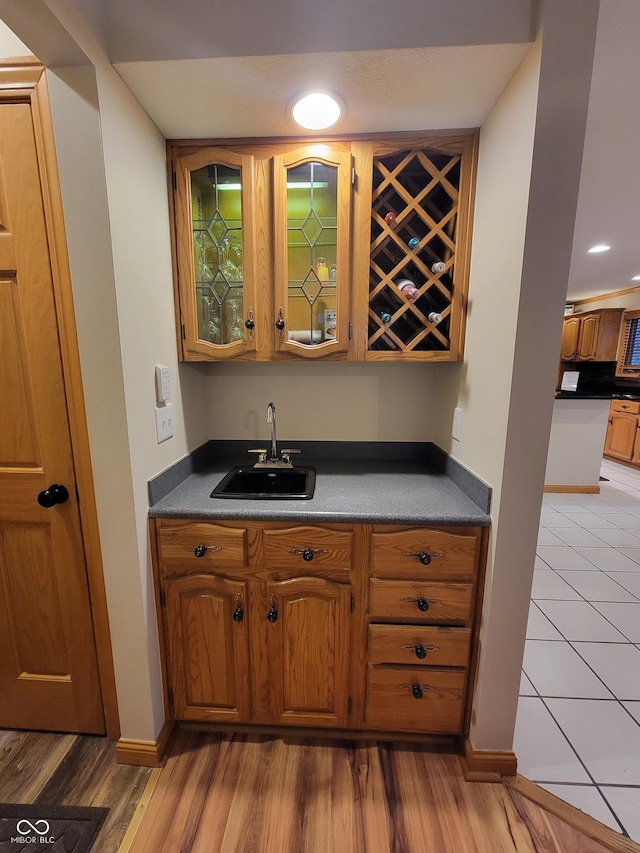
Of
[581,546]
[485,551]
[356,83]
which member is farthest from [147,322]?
[581,546]

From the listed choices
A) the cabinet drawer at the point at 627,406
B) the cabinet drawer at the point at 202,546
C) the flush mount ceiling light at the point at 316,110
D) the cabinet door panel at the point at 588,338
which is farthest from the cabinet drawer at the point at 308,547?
the cabinet door panel at the point at 588,338

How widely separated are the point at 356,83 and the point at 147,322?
3.31ft

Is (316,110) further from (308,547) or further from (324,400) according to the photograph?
(308,547)

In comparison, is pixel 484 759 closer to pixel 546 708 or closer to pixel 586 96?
pixel 546 708

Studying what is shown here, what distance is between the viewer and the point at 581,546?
110 inches

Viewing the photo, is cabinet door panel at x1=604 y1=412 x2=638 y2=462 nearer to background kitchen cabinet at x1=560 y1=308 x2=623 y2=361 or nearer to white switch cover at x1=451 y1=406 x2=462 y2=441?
background kitchen cabinet at x1=560 y1=308 x2=623 y2=361

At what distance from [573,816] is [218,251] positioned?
238cm

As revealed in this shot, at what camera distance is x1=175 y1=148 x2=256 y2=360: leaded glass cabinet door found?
4.49ft

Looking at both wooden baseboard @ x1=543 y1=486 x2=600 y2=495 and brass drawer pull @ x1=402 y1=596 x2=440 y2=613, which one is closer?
brass drawer pull @ x1=402 y1=596 x2=440 y2=613

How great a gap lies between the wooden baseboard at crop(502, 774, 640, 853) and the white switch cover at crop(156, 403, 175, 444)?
177cm

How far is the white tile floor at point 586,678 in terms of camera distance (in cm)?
125

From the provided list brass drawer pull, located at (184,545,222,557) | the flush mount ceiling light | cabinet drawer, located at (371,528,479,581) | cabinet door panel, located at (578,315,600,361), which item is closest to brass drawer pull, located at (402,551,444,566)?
cabinet drawer, located at (371,528,479,581)

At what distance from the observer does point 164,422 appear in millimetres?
1357

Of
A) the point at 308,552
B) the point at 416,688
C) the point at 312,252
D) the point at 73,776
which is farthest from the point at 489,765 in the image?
the point at 312,252
